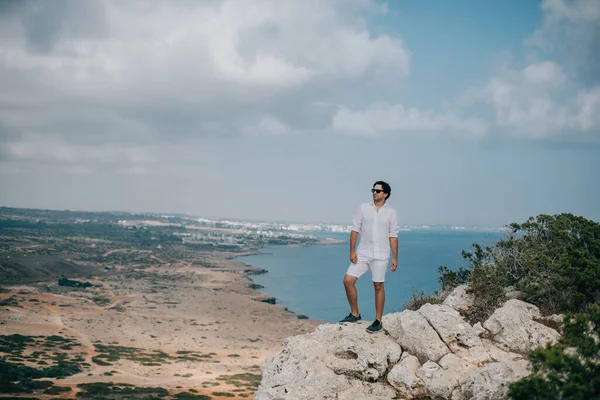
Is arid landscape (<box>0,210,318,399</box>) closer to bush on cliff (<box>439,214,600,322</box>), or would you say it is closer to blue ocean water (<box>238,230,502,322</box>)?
Result: blue ocean water (<box>238,230,502,322</box>)

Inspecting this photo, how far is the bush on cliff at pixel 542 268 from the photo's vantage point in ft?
29.8

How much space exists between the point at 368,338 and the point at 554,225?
589 cm

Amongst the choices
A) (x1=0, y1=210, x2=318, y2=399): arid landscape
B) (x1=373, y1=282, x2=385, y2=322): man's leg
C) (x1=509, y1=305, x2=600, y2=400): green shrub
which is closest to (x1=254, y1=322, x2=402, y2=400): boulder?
(x1=373, y1=282, x2=385, y2=322): man's leg

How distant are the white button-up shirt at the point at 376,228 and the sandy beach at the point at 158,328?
70.8ft

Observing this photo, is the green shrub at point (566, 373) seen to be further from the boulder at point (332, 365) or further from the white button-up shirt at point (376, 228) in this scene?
the white button-up shirt at point (376, 228)

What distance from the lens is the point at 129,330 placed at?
46.7m

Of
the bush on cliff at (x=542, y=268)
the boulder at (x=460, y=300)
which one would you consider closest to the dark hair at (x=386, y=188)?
the boulder at (x=460, y=300)

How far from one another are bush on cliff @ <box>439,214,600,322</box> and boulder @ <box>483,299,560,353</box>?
0.78m

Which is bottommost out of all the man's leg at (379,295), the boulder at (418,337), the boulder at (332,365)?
the boulder at (332,365)

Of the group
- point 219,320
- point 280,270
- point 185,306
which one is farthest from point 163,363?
point 280,270

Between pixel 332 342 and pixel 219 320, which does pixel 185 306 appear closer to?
pixel 219 320

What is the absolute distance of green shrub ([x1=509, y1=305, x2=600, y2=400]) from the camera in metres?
5.64

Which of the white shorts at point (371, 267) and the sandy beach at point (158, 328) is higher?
the white shorts at point (371, 267)

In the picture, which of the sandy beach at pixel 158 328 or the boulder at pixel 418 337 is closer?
the boulder at pixel 418 337
